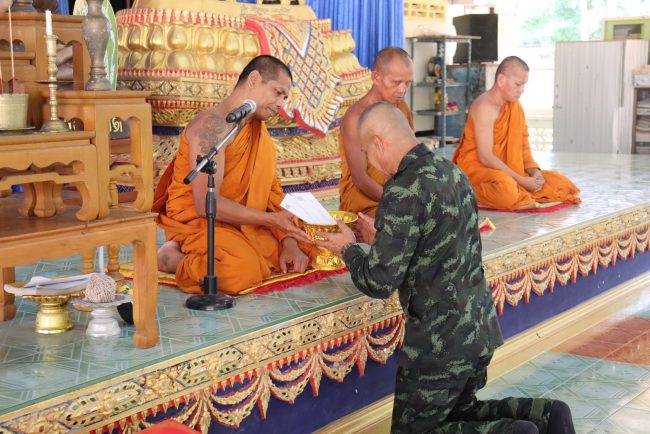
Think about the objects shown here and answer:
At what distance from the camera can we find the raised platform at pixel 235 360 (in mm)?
2266

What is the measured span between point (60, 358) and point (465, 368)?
47.4 inches

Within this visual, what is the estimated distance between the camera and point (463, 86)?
36.1ft

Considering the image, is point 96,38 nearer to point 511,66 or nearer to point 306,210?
point 306,210

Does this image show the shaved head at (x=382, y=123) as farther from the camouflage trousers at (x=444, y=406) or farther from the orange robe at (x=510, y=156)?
the orange robe at (x=510, y=156)

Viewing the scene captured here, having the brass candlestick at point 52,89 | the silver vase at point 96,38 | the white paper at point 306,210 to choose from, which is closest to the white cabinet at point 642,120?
the white paper at point 306,210

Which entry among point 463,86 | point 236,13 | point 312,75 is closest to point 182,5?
point 236,13

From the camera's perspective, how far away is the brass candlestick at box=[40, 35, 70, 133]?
2207 mm

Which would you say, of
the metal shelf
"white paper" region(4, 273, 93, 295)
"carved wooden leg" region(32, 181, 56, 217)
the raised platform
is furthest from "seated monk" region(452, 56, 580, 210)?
the metal shelf

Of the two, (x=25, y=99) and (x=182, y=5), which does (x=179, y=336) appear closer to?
(x=25, y=99)

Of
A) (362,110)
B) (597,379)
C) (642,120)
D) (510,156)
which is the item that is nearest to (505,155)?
(510,156)

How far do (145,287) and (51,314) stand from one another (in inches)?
17.2

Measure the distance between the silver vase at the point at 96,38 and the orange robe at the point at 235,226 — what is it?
106 centimetres

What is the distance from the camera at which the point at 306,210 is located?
3.24 meters

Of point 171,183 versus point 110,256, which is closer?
point 110,256
